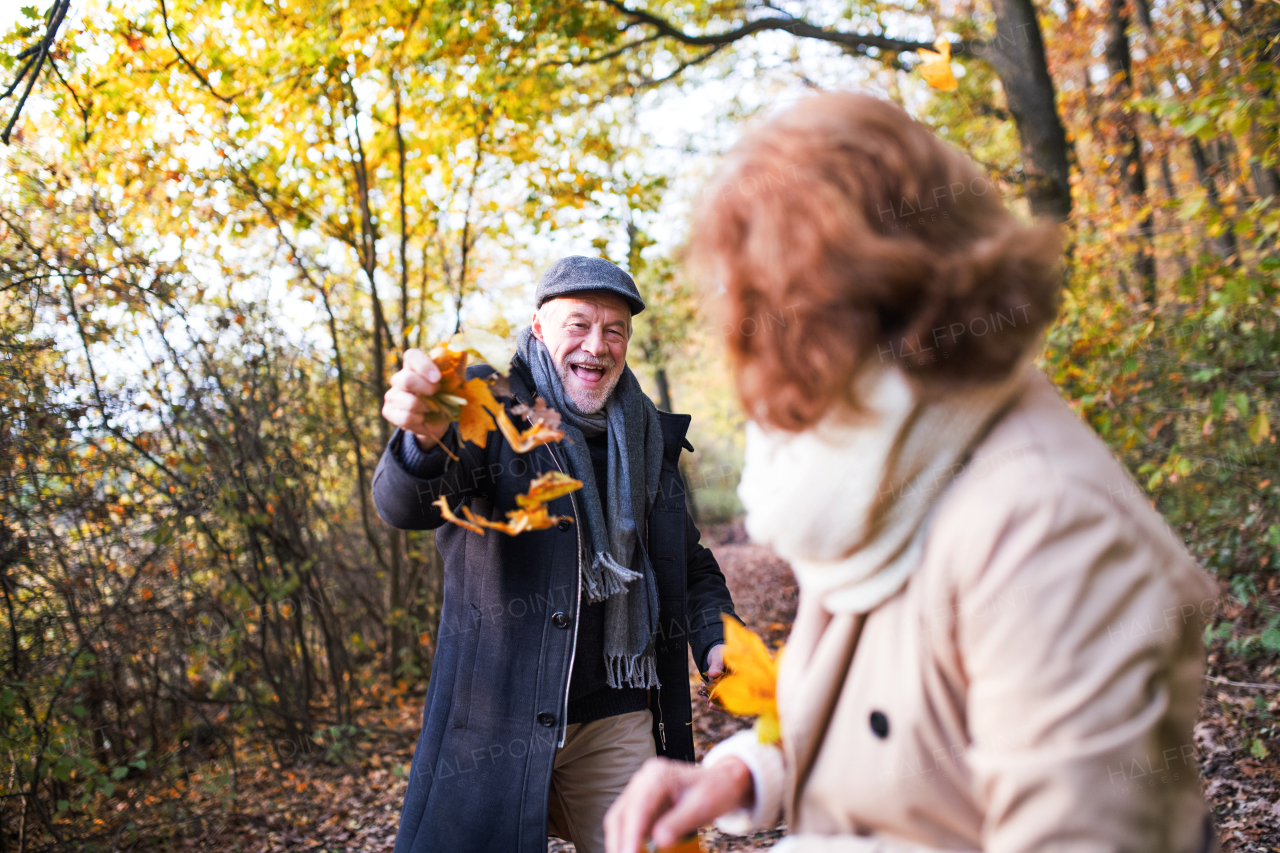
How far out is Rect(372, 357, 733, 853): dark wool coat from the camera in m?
1.99

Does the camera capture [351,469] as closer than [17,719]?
No

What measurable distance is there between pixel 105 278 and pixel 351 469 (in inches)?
90.7

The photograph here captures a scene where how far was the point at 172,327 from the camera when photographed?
15.2ft

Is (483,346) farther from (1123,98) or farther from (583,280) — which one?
(1123,98)

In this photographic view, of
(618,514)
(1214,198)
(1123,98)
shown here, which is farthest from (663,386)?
(618,514)

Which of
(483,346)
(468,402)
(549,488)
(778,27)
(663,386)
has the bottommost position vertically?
(549,488)

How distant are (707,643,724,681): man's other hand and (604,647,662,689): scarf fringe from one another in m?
0.19

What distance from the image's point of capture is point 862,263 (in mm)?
884

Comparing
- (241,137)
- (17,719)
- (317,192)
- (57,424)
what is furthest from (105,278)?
(17,719)

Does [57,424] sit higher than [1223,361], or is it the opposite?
[57,424]

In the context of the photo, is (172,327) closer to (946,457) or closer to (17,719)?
(17,719)

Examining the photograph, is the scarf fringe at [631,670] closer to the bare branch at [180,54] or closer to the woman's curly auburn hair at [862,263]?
the woman's curly auburn hair at [862,263]

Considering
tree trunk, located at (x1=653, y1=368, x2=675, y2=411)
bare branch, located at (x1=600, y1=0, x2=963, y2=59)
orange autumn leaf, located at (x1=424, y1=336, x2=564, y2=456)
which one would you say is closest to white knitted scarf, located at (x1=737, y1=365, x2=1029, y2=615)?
orange autumn leaf, located at (x1=424, y1=336, x2=564, y2=456)

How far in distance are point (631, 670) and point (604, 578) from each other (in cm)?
26
